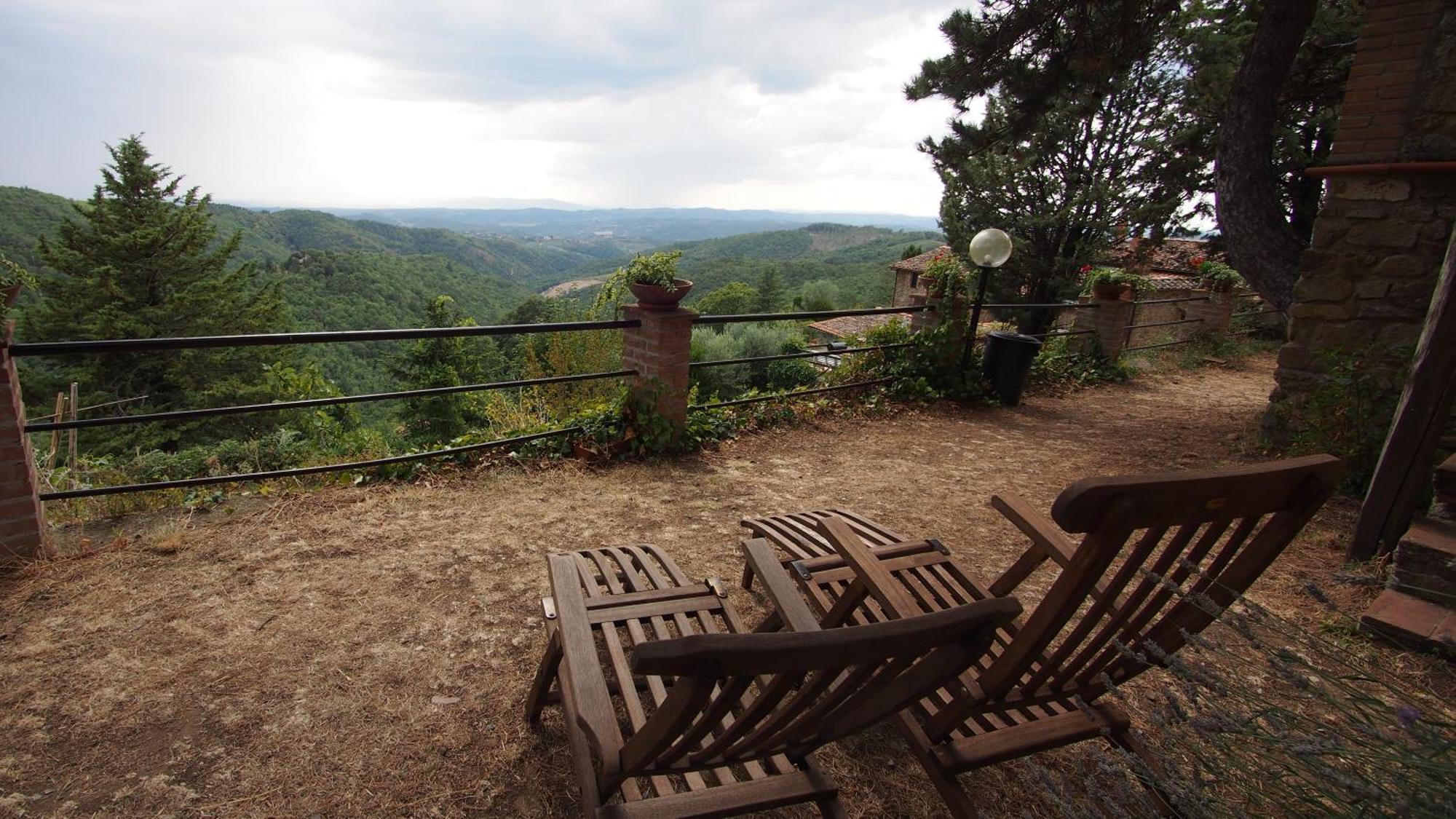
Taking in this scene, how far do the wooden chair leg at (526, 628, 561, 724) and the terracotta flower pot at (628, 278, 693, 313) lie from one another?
241cm

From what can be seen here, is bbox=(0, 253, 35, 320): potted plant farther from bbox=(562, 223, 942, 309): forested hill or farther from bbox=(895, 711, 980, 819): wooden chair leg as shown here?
bbox=(562, 223, 942, 309): forested hill

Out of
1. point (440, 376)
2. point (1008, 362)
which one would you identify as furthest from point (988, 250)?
point (440, 376)

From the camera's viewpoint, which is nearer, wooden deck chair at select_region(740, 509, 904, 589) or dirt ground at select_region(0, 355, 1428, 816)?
dirt ground at select_region(0, 355, 1428, 816)

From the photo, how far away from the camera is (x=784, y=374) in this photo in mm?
24188

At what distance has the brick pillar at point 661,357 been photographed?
3.87 metres

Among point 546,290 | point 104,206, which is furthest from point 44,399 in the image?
point 546,290

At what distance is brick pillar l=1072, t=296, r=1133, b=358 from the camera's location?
7.24 m

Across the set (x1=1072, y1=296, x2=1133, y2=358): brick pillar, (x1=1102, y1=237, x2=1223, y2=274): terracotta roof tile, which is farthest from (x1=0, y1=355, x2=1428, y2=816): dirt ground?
(x1=1102, y1=237, x2=1223, y2=274): terracotta roof tile

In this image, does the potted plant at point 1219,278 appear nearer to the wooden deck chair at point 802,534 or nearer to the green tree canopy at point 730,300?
the wooden deck chair at point 802,534

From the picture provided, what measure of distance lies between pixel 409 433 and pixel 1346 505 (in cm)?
2088

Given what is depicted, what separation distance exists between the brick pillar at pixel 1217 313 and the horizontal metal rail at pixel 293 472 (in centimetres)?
1008

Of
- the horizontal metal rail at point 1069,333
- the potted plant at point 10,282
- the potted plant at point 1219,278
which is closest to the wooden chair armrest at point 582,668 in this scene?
the potted plant at point 10,282

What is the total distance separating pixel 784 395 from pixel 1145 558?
12.7 feet

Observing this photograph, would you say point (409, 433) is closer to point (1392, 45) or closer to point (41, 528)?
point (41, 528)
